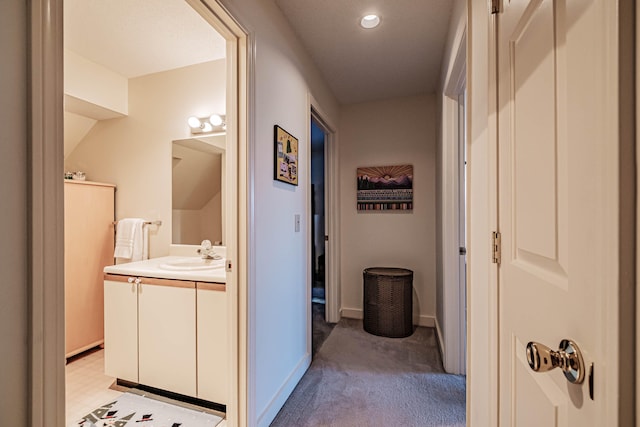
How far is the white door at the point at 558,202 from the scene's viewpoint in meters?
0.40

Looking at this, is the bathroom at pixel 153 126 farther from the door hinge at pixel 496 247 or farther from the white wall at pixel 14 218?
the door hinge at pixel 496 247

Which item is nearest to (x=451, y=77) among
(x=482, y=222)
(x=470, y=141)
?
(x=470, y=141)

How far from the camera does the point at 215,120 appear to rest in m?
2.38

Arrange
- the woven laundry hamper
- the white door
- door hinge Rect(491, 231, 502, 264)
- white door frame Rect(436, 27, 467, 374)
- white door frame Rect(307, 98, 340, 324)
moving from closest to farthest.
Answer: the white door, door hinge Rect(491, 231, 502, 264), white door frame Rect(436, 27, 467, 374), the woven laundry hamper, white door frame Rect(307, 98, 340, 324)

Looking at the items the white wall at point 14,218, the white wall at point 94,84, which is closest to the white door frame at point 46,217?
the white wall at point 14,218

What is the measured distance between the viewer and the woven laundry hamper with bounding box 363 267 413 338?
279cm

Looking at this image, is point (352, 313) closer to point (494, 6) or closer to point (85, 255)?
point (85, 255)

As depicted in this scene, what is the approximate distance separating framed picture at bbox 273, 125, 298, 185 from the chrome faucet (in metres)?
0.92

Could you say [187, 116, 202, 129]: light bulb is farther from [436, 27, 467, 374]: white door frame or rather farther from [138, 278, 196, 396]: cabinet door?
[436, 27, 467, 374]: white door frame

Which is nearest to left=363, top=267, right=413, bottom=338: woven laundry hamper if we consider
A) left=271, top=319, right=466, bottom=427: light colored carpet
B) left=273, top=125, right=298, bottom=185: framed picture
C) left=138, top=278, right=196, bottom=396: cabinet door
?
left=271, top=319, right=466, bottom=427: light colored carpet

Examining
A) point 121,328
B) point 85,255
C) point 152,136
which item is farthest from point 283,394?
point 152,136

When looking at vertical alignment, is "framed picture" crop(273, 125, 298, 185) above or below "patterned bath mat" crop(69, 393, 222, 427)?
above

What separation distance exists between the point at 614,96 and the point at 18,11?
1076 mm

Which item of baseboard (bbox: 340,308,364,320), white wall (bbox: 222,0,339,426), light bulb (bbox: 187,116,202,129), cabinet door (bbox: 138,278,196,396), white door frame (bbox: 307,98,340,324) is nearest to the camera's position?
white wall (bbox: 222,0,339,426)
